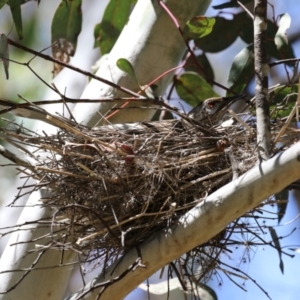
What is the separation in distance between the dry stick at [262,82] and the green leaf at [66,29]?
1219 mm

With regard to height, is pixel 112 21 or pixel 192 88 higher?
pixel 112 21

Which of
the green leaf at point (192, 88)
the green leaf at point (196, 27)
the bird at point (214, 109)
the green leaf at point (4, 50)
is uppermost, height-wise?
the green leaf at point (192, 88)

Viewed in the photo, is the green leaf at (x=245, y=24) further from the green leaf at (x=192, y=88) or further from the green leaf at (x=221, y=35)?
the green leaf at (x=192, y=88)

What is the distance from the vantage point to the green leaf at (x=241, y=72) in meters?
2.74

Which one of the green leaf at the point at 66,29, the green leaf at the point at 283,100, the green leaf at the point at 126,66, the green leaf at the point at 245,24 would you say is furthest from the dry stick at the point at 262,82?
the green leaf at the point at 245,24

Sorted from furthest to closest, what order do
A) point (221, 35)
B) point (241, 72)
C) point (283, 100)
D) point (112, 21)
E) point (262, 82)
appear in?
point (221, 35) → point (112, 21) → point (241, 72) → point (283, 100) → point (262, 82)

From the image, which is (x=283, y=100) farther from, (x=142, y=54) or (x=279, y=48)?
(x=142, y=54)

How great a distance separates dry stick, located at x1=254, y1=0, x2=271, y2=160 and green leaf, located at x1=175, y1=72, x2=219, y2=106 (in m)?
0.99

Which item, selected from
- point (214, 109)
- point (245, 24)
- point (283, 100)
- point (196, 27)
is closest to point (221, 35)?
point (245, 24)

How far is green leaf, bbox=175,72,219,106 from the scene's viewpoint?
295 cm

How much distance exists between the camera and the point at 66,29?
9.76 ft

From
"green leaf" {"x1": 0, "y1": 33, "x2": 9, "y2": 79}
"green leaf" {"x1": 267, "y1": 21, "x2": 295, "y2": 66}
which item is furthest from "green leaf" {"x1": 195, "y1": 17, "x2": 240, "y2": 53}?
"green leaf" {"x1": 0, "y1": 33, "x2": 9, "y2": 79}

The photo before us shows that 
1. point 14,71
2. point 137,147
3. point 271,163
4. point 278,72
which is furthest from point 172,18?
point 14,71

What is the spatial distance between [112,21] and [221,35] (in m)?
0.57
